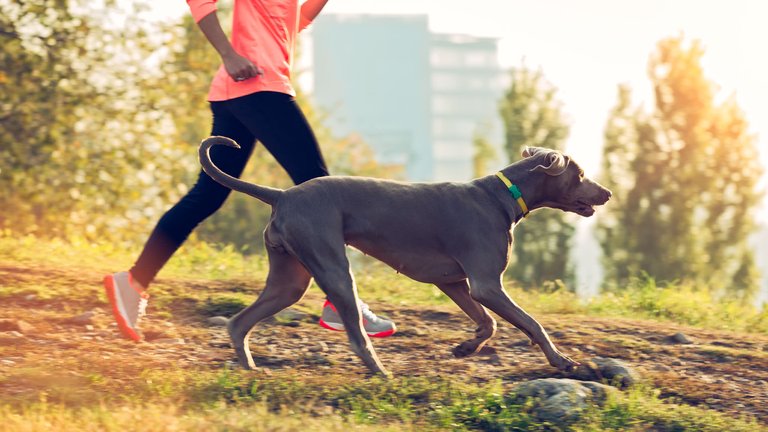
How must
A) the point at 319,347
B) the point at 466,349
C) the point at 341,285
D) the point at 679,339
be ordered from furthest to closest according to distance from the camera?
the point at 679,339, the point at 319,347, the point at 466,349, the point at 341,285

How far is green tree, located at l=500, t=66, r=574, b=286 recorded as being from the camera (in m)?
14.6

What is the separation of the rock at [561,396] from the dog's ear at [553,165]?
44.1 inches

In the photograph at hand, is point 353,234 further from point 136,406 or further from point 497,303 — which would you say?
point 136,406

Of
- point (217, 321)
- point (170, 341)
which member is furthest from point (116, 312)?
point (217, 321)

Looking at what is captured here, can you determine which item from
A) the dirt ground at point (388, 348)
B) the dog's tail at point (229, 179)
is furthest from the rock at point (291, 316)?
the dog's tail at point (229, 179)

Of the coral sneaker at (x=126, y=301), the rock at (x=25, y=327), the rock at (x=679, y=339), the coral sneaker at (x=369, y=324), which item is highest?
the coral sneaker at (x=126, y=301)

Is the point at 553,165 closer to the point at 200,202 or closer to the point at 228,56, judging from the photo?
the point at 228,56

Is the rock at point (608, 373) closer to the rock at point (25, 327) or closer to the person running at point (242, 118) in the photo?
the person running at point (242, 118)

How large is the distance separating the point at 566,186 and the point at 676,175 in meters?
9.57

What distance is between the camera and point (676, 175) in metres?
14.7

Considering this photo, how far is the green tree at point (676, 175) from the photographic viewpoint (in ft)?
47.4

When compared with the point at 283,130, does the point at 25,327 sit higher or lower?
lower

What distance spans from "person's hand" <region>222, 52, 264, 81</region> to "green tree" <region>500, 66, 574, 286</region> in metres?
9.15

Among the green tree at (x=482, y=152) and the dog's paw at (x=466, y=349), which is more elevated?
the green tree at (x=482, y=152)
